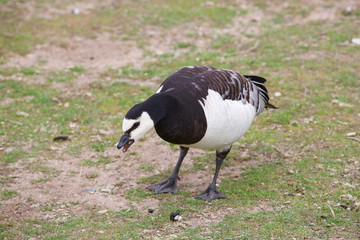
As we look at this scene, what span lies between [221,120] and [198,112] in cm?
36

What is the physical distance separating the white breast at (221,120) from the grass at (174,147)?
0.80 meters

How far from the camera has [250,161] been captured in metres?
6.49

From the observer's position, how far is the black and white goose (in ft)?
14.9

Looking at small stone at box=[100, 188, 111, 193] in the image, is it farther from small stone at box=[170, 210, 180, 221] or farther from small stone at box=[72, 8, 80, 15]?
small stone at box=[72, 8, 80, 15]

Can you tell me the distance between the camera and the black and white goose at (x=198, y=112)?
4551 mm

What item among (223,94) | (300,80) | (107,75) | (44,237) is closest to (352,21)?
(300,80)

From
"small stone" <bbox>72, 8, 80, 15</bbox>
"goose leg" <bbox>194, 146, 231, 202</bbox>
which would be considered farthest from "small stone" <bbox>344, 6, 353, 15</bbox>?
"goose leg" <bbox>194, 146, 231, 202</bbox>

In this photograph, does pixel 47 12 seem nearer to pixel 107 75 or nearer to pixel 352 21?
pixel 107 75

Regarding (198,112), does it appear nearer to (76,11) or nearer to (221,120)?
(221,120)

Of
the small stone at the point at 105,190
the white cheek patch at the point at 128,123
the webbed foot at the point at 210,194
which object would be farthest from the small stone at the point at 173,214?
the white cheek patch at the point at 128,123

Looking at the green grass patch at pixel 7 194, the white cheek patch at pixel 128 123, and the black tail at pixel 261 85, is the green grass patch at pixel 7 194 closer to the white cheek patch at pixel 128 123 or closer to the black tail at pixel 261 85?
the white cheek patch at pixel 128 123

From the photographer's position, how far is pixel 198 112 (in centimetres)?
478

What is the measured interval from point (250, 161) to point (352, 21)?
633 cm

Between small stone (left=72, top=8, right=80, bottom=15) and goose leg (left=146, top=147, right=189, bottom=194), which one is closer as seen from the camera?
goose leg (left=146, top=147, right=189, bottom=194)
